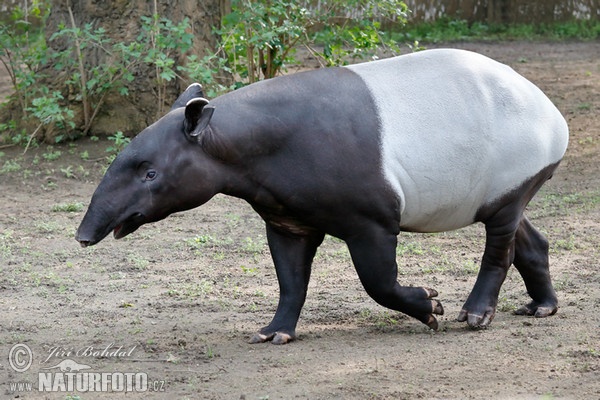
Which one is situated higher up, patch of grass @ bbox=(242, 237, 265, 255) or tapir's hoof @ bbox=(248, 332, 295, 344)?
tapir's hoof @ bbox=(248, 332, 295, 344)

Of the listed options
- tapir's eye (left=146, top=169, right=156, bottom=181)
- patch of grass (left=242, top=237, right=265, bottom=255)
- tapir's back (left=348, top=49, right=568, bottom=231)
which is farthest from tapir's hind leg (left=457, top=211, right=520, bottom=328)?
patch of grass (left=242, top=237, right=265, bottom=255)

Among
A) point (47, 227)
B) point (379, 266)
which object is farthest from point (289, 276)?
point (47, 227)

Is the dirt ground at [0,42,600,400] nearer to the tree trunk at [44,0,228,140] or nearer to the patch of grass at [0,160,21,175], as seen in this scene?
the patch of grass at [0,160,21,175]

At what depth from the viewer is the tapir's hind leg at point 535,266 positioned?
6.04 meters

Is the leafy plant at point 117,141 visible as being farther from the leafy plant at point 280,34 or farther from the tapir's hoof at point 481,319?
the tapir's hoof at point 481,319

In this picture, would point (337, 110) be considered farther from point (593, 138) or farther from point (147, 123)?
point (593, 138)

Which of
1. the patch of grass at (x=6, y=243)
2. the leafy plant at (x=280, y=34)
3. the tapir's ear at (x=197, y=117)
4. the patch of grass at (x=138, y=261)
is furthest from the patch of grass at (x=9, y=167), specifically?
the tapir's ear at (x=197, y=117)

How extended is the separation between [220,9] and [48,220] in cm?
313

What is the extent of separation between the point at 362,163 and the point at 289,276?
2.83 feet

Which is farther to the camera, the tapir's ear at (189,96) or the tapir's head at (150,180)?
the tapir's ear at (189,96)

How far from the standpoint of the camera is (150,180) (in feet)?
17.1

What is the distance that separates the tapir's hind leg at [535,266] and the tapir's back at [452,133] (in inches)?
19.7

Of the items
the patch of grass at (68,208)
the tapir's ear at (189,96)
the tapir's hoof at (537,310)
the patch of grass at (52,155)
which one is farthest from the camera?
the patch of grass at (52,155)

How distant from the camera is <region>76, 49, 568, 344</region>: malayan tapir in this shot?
5219mm
